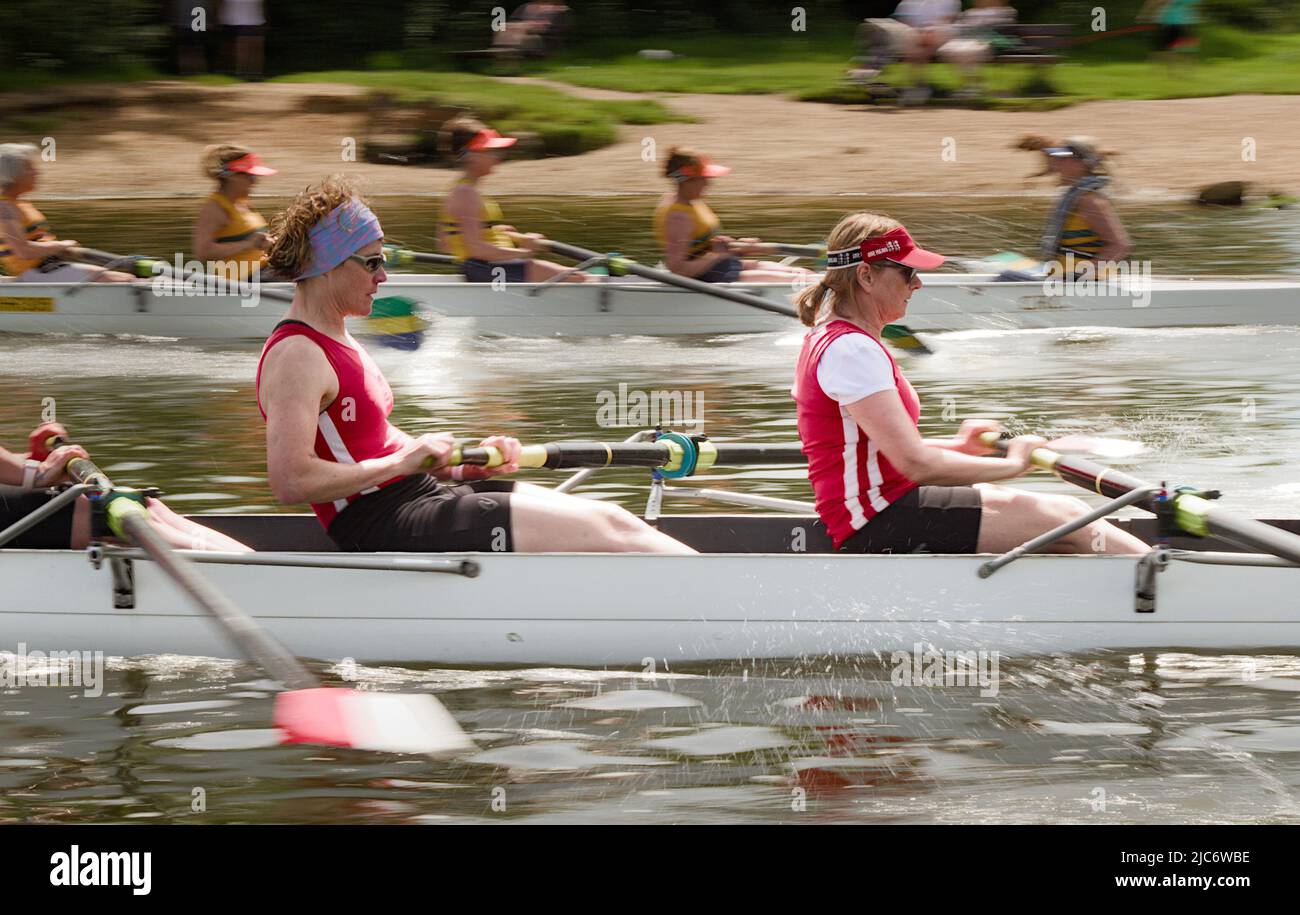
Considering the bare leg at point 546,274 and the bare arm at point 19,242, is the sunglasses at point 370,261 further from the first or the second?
the bare arm at point 19,242

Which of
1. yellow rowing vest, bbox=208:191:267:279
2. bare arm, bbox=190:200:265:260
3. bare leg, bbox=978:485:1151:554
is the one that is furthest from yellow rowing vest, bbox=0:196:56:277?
bare leg, bbox=978:485:1151:554

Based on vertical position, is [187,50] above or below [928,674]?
above

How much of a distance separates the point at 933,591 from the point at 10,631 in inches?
119

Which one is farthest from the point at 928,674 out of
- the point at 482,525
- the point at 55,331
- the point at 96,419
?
the point at 55,331

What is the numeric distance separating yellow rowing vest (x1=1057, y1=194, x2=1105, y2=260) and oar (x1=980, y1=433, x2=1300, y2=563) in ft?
21.9

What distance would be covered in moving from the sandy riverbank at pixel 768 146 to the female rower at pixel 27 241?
420 inches

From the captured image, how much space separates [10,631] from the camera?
19.4ft

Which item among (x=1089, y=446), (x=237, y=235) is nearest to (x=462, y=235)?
(x=237, y=235)

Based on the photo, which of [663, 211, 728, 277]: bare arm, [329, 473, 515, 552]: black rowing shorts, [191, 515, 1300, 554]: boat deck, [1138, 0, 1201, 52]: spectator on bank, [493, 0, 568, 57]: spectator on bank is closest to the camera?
[329, 473, 515, 552]: black rowing shorts

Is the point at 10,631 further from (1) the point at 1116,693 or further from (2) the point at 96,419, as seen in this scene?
(2) the point at 96,419

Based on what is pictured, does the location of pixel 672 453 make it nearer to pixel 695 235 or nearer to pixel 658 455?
pixel 658 455

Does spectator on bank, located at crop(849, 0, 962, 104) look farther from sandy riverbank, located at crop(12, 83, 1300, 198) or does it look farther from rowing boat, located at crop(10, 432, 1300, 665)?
rowing boat, located at crop(10, 432, 1300, 665)

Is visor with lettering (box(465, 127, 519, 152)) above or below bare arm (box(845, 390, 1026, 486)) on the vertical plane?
above

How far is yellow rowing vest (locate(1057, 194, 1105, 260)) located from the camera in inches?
484
